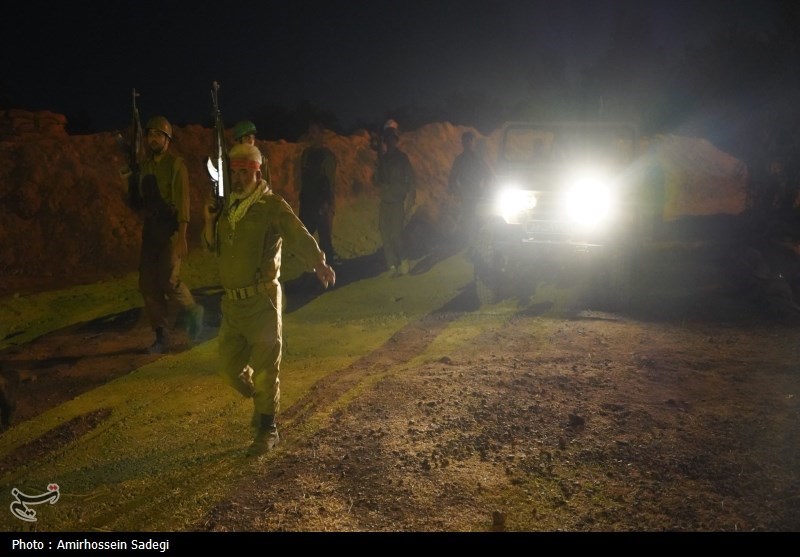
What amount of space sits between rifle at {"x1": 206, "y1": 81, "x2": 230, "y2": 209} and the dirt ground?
1584 millimetres

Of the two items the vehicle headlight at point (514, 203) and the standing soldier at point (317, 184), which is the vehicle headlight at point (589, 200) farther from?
the standing soldier at point (317, 184)

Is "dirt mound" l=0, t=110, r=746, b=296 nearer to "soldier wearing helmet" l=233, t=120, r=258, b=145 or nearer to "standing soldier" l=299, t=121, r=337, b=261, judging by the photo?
"standing soldier" l=299, t=121, r=337, b=261

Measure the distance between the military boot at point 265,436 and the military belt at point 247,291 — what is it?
2.37ft

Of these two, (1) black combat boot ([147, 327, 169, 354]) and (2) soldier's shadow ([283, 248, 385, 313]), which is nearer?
(1) black combat boot ([147, 327, 169, 354])

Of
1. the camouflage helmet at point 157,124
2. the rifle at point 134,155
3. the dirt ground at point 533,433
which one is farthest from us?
the rifle at point 134,155

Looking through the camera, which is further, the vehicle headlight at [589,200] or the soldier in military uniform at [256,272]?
the vehicle headlight at [589,200]

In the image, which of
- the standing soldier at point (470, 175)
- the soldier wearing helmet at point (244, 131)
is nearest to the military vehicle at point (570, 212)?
the standing soldier at point (470, 175)

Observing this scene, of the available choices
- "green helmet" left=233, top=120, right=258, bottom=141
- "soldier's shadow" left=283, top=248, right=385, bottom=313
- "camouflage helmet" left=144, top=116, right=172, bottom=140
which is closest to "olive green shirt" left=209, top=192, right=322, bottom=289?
"green helmet" left=233, top=120, right=258, bottom=141

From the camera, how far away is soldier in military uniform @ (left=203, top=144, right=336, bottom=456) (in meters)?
3.82

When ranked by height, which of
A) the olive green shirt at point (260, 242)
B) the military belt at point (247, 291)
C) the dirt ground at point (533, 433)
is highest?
the olive green shirt at point (260, 242)

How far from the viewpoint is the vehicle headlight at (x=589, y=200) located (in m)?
8.05

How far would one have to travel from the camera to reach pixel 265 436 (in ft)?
12.7

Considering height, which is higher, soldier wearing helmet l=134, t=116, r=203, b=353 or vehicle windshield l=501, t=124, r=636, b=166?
vehicle windshield l=501, t=124, r=636, b=166
